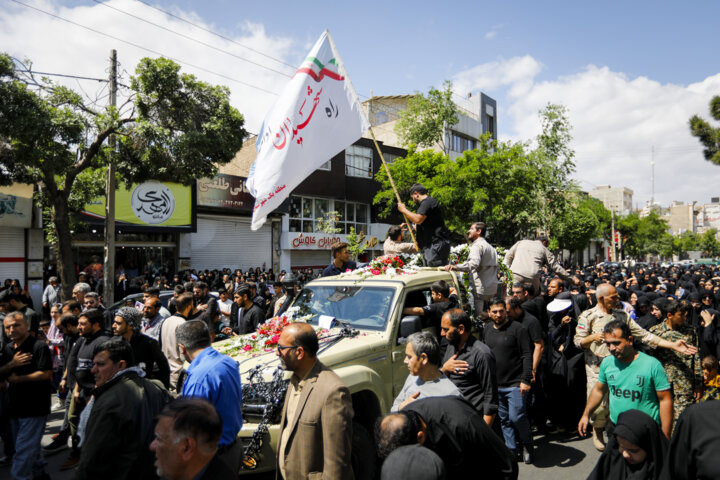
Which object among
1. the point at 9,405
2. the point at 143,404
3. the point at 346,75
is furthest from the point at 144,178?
the point at 143,404

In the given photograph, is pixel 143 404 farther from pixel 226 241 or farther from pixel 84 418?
pixel 226 241

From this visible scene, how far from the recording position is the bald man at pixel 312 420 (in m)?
2.87

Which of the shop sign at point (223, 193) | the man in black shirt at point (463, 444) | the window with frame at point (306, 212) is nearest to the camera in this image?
the man in black shirt at point (463, 444)

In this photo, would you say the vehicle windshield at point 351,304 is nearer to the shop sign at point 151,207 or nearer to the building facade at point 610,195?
the shop sign at point 151,207

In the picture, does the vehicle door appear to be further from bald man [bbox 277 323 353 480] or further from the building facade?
the building facade

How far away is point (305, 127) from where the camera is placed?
639 centimetres

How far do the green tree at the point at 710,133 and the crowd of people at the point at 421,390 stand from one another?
8.78 meters

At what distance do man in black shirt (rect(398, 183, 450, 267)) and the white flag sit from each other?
52.0 inches

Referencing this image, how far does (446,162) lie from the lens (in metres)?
26.9

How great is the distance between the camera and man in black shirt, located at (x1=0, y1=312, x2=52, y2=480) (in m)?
4.88

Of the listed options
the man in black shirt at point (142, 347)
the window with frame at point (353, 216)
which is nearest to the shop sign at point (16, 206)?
the man in black shirt at point (142, 347)

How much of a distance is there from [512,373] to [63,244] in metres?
11.2

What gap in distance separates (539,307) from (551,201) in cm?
2386

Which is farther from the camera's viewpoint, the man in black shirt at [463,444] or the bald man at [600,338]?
the bald man at [600,338]
